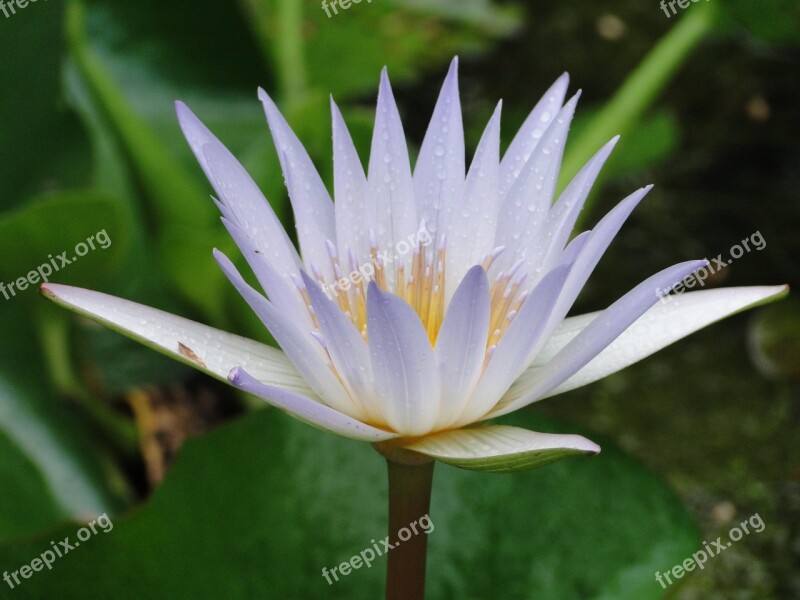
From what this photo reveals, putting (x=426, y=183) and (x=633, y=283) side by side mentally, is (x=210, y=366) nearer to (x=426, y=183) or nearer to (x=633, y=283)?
(x=426, y=183)

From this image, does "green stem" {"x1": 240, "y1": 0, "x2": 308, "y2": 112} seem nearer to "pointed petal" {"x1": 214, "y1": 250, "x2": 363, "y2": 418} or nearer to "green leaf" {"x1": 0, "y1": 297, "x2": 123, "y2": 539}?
"green leaf" {"x1": 0, "y1": 297, "x2": 123, "y2": 539}

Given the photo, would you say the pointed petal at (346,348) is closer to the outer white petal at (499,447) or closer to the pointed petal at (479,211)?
the outer white petal at (499,447)

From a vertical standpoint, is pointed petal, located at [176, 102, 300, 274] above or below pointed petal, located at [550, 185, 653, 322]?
above

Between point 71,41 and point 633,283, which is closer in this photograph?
point 71,41

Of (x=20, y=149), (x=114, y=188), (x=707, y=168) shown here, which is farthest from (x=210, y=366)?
(x=707, y=168)

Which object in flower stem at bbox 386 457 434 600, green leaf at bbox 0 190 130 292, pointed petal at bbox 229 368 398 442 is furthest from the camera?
green leaf at bbox 0 190 130 292

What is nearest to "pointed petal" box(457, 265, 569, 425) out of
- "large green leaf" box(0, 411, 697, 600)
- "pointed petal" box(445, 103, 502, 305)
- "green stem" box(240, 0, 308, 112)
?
A: "pointed petal" box(445, 103, 502, 305)

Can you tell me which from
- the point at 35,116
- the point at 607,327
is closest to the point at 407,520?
the point at 607,327
